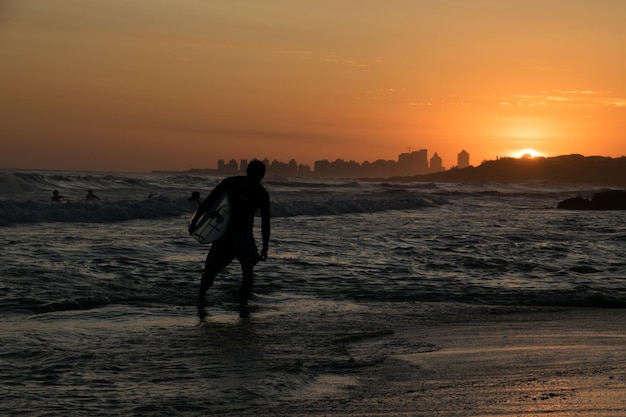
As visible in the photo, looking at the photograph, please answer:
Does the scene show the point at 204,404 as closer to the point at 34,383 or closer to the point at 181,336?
the point at 34,383

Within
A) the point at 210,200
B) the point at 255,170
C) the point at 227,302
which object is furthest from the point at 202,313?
the point at 255,170

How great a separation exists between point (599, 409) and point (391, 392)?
1279 millimetres

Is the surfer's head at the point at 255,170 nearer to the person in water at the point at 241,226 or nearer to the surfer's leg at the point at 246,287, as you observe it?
the person in water at the point at 241,226

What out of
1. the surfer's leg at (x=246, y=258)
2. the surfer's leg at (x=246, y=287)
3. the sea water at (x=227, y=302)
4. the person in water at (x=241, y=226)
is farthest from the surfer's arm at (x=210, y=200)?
the sea water at (x=227, y=302)

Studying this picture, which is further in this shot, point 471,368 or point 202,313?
point 202,313

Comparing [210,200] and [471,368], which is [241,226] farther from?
[471,368]

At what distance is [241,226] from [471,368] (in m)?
3.58

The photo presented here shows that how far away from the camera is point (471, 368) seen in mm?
5840

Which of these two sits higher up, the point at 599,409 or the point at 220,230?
the point at 220,230

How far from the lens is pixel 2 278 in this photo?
966 cm

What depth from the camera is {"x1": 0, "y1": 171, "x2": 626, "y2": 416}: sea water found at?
202 inches

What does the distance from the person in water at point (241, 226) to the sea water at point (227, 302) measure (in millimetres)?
317

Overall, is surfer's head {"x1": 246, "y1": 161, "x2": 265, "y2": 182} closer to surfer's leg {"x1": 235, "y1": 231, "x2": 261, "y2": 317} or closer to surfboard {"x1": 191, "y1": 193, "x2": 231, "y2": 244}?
surfboard {"x1": 191, "y1": 193, "x2": 231, "y2": 244}

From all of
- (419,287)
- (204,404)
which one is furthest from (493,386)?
(419,287)
